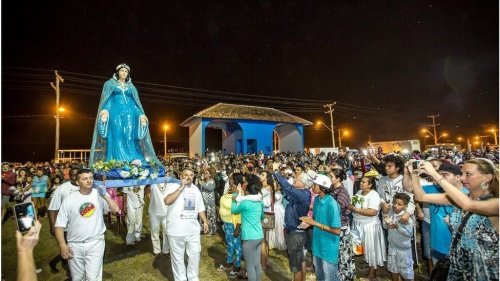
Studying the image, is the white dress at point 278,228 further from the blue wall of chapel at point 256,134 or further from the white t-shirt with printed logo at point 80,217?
the blue wall of chapel at point 256,134

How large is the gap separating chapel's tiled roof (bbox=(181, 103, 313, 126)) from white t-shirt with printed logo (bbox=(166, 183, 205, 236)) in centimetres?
1811

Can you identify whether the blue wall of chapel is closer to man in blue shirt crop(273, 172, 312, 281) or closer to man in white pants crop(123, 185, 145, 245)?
man in white pants crop(123, 185, 145, 245)

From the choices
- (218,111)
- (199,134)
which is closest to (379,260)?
(199,134)

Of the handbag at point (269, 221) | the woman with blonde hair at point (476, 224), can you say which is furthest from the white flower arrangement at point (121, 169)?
the woman with blonde hair at point (476, 224)

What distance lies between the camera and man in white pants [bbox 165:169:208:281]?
4.66 meters

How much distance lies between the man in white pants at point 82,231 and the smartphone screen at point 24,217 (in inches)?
91.8

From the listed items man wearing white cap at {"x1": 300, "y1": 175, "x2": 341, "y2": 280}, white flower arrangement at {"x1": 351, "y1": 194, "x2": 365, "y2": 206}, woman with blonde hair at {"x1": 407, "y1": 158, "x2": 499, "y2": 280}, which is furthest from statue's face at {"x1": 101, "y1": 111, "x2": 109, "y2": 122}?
woman with blonde hair at {"x1": 407, "y1": 158, "x2": 499, "y2": 280}

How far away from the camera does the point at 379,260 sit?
205 inches

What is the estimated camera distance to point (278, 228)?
6.84 metres

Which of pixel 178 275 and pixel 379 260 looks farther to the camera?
pixel 379 260

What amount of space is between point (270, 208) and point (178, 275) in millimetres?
2201

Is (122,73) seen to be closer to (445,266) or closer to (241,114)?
→ (445,266)

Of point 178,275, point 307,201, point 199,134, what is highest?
point 199,134

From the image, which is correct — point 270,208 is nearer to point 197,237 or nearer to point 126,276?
point 197,237
